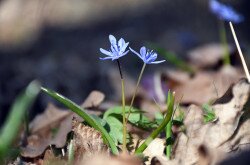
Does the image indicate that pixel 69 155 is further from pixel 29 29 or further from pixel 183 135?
pixel 29 29

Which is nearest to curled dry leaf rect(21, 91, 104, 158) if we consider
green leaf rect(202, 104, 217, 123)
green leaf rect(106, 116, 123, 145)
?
green leaf rect(106, 116, 123, 145)

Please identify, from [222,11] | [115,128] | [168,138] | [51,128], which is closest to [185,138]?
[168,138]

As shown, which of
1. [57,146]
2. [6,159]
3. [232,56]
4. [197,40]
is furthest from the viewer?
[197,40]

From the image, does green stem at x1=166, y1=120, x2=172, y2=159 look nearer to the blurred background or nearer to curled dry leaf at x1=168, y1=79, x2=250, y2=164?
curled dry leaf at x1=168, y1=79, x2=250, y2=164

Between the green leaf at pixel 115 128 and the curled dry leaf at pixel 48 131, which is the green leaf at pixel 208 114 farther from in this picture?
the curled dry leaf at pixel 48 131

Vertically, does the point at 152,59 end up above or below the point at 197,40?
below

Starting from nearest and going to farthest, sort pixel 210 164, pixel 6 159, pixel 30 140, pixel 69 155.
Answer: pixel 210 164 → pixel 69 155 → pixel 6 159 → pixel 30 140

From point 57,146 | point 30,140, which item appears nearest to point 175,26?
point 30,140
